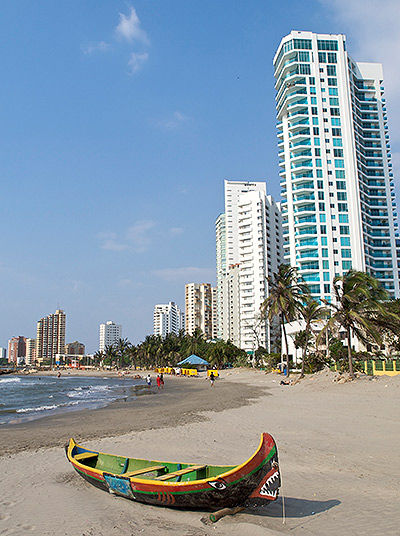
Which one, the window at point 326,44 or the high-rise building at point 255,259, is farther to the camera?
the high-rise building at point 255,259

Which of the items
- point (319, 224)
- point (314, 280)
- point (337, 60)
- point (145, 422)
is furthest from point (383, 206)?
point (145, 422)

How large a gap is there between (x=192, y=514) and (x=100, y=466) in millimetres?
3101

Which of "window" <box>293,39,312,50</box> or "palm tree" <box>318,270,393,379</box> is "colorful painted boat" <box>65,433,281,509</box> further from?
"window" <box>293,39,312,50</box>

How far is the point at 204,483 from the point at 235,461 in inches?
184

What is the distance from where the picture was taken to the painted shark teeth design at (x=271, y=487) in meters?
7.00

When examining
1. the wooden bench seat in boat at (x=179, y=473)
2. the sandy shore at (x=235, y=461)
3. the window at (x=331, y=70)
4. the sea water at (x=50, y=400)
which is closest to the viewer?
the sandy shore at (x=235, y=461)

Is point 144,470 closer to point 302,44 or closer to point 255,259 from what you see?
point 302,44

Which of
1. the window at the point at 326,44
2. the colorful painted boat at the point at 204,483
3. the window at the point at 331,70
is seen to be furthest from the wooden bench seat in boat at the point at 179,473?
the window at the point at 326,44

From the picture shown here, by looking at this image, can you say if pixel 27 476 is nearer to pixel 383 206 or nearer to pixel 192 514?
pixel 192 514

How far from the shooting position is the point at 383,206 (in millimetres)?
93812

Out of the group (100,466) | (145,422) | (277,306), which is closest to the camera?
(100,466)

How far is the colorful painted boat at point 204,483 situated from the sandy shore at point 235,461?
35 cm

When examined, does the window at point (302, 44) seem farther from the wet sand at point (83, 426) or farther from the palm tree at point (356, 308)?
the wet sand at point (83, 426)

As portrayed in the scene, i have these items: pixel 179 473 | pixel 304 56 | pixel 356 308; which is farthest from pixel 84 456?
pixel 304 56
